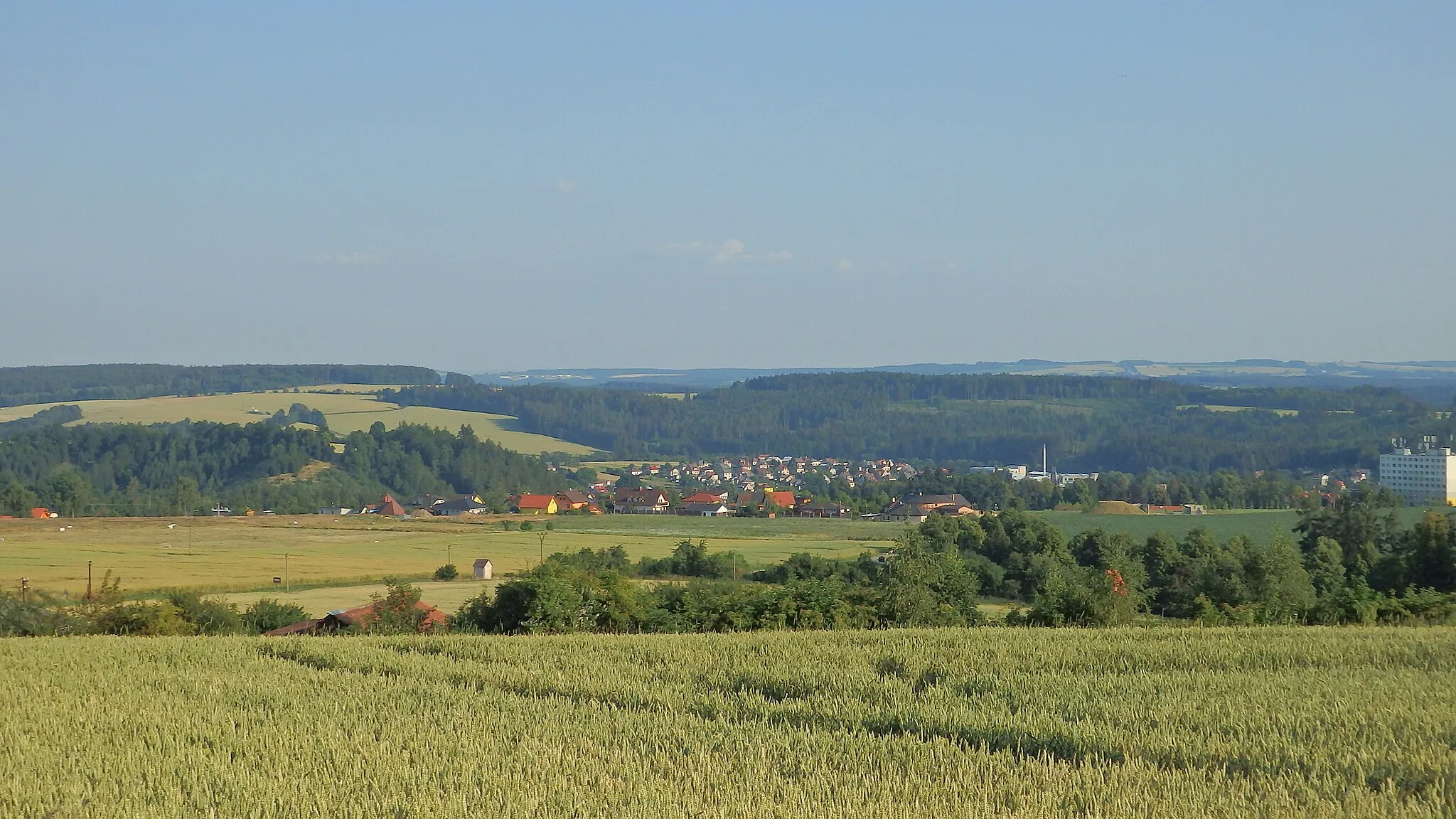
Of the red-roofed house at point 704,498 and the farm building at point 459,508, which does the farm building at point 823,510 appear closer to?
the red-roofed house at point 704,498

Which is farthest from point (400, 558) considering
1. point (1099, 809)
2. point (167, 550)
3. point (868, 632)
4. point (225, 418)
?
point (225, 418)

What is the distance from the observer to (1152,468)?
151 m

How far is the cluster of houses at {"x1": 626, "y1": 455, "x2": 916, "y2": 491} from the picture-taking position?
147m

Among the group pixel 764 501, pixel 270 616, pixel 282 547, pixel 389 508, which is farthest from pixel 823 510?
pixel 270 616

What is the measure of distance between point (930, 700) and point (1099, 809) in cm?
472

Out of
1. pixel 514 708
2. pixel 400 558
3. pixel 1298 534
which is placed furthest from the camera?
pixel 1298 534

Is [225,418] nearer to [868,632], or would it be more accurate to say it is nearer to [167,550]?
[167,550]

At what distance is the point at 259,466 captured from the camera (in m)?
121

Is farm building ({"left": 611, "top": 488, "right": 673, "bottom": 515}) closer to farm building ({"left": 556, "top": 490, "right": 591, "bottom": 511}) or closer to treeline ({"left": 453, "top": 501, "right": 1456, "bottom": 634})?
farm building ({"left": 556, "top": 490, "right": 591, "bottom": 511})

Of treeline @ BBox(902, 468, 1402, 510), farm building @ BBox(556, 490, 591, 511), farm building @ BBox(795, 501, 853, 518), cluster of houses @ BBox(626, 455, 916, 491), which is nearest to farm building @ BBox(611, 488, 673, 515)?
farm building @ BBox(556, 490, 591, 511)

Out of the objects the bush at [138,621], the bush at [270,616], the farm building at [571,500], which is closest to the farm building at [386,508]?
the farm building at [571,500]

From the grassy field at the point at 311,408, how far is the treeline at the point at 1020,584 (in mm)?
102210

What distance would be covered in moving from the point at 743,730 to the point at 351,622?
1744cm

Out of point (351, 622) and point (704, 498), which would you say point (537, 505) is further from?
point (351, 622)
